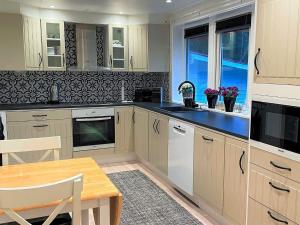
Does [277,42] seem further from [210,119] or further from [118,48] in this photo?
[118,48]

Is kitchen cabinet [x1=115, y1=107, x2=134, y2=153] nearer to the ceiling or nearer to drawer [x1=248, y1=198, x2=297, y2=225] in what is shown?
the ceiling

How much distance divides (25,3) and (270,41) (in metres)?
3.39

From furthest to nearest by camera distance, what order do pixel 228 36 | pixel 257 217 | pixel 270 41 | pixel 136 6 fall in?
pixel 136 6
pixel 228 36
pixel 257 217
pixel 270 41

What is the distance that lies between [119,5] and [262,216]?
3163 mm

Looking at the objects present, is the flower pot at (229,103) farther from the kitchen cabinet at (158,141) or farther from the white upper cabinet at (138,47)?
the white upper cabinet at (138,47)

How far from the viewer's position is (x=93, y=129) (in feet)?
15.0

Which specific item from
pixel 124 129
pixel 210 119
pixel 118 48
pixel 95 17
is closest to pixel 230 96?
pixel 210 119

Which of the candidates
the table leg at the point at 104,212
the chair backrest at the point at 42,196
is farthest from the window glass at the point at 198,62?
the chair backrest at the point at 42,196

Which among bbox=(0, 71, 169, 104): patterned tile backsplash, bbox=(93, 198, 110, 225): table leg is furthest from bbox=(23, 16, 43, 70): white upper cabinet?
bbox=(93, 198, 110, 225): table leg

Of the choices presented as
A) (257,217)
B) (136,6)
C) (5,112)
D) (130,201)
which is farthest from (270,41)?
(5,112)

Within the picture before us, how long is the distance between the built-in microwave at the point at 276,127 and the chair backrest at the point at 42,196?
1313 mm

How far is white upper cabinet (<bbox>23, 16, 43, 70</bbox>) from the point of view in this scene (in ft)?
13.8

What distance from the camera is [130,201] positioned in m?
3.35

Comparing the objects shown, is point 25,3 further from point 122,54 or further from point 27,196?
point 27,196
